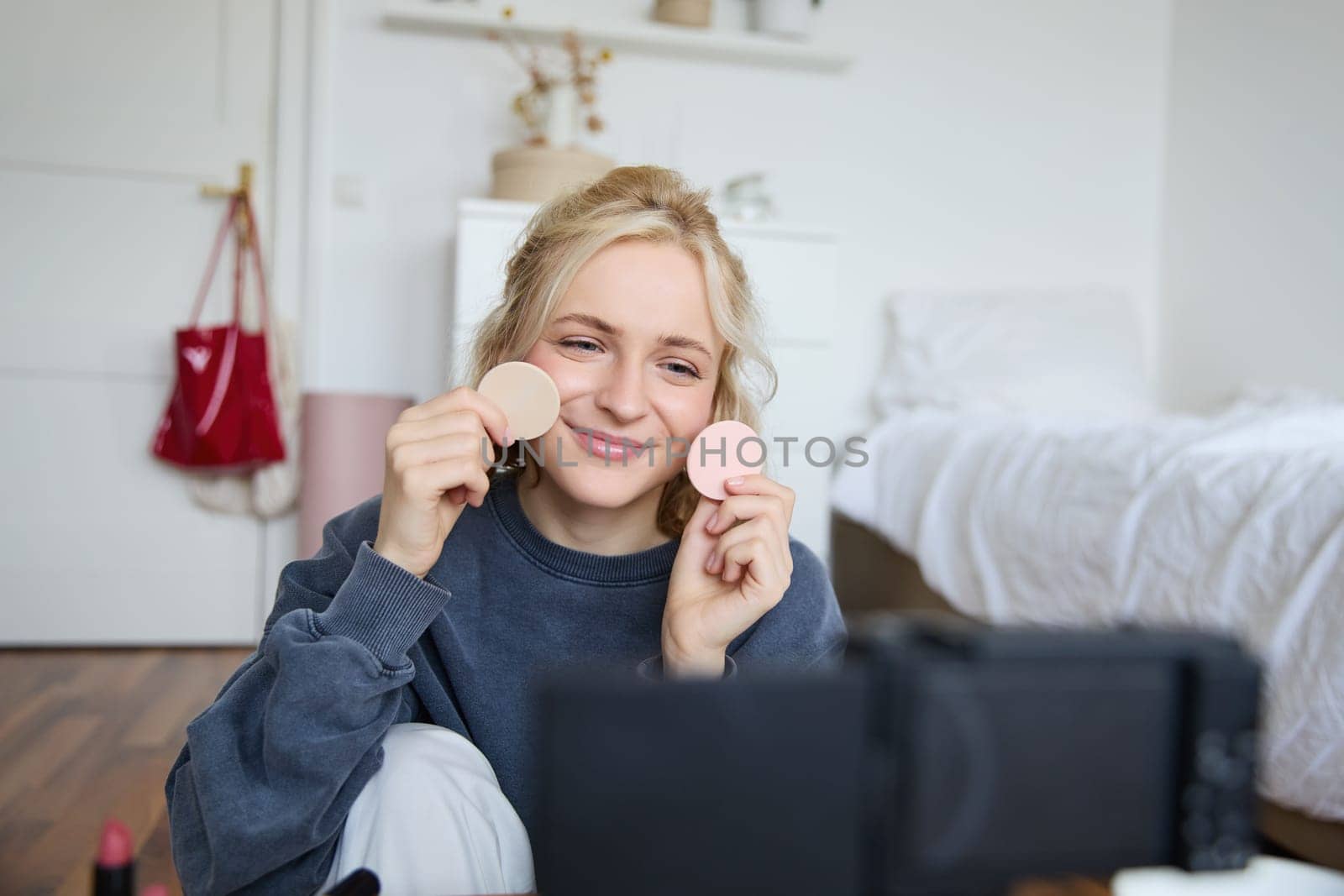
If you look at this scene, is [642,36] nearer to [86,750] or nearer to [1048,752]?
[86,750]

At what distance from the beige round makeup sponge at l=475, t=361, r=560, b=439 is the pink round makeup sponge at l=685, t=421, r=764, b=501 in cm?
14

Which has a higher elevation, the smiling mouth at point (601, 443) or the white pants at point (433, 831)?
the smiling mouth at point (601, 443)

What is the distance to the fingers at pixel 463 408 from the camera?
91 centimetres

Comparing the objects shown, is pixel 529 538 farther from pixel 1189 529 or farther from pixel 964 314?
pixel 964 314

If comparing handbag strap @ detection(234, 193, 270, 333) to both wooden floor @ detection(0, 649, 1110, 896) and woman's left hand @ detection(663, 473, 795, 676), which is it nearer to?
wooden floor @ detection(0, 649, 1110, 896)

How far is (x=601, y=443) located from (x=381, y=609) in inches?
12.9

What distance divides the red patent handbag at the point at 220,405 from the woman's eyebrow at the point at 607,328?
202cm

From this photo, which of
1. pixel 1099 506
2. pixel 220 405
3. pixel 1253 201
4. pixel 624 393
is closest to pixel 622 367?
pixel 624 393

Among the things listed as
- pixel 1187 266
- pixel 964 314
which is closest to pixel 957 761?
pixel 964 314

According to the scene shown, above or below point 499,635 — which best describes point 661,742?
above

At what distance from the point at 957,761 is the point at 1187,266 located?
11.7ft

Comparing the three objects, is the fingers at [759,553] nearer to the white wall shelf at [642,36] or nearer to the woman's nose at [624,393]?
the woman's nose at [624,393]

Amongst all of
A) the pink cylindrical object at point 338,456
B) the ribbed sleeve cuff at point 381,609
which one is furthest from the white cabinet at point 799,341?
the ribbed sleeve cuff at point 381,609

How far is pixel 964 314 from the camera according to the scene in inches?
133
